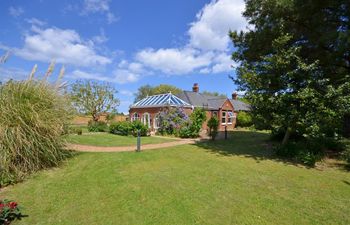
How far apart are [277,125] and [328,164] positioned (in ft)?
7.44

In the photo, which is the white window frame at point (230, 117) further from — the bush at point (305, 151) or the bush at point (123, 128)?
the bush at point (305, 151)

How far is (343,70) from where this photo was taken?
1009 centimetres

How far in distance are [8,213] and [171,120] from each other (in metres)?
13.9

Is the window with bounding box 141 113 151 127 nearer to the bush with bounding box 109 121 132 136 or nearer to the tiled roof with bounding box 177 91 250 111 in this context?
the bush with bounding box 109 121 132 136

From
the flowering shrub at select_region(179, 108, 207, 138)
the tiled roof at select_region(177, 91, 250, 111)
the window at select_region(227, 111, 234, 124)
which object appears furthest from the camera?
the window at select_region(227, 111, 234, 124)

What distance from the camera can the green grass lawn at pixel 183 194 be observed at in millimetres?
3894

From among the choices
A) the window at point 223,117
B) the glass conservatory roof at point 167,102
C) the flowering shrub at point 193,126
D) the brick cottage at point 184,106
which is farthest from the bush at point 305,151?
the window at point 223,117

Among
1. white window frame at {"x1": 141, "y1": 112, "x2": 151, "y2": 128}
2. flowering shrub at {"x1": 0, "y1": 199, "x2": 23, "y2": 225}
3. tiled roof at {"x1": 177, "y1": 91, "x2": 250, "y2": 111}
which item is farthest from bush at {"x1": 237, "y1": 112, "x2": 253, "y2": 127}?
flowering shrub at {"x1": 0, "y1": 199, "x2": 23, "y2": 225}

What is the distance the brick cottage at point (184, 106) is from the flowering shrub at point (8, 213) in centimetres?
1475

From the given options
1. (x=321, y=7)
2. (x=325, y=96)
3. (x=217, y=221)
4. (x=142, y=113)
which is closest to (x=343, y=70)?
(x=321, y=7)

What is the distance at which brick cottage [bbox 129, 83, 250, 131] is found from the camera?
1994 cm

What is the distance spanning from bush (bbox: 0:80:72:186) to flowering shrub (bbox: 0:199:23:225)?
2.11 meters

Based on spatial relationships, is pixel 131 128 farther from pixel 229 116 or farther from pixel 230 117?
pixel 230 117

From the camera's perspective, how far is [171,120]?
57.0 feet
